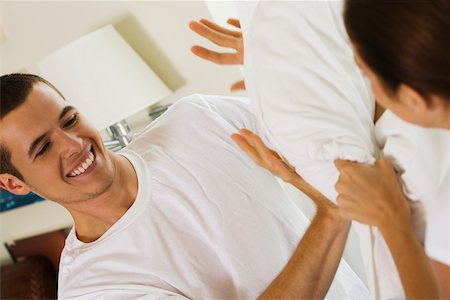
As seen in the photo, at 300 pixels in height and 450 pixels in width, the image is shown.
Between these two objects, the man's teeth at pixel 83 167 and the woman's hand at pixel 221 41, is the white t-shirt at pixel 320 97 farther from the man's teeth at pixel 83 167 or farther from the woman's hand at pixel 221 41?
the man's teeth at pixel 83 167

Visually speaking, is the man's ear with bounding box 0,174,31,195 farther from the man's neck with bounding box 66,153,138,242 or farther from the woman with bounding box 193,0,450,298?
the woman with bounding box 193,0,450,298

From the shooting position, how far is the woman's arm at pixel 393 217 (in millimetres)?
729

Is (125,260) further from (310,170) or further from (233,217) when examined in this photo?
(310,170)

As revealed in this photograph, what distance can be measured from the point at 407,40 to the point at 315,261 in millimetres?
550

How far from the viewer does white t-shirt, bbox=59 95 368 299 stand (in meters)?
1.15

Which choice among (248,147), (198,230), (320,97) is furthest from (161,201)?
(320,97)

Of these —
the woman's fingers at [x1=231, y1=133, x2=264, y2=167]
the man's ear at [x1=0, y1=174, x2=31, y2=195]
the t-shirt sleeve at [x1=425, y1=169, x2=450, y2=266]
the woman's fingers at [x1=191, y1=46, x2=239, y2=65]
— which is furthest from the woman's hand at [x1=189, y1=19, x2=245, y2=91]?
the man's ear at [x1=0, y1=174, x2=31, y2=195]

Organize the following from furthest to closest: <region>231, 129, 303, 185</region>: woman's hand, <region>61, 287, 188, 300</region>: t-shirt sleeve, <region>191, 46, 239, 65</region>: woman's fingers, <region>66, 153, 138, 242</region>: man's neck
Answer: <region>66, 153, 138, 242</region>: man's neck < <region>61, 287, 188, 300</region>: t-shirt sleeve < <region>191, 46, 239, 65</region>: woman's fingers < <region>231, 129, 303, 185</region>: woman's hand

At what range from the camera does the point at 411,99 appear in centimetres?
62

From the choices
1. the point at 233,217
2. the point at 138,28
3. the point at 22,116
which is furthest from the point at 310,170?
the point at 138,28

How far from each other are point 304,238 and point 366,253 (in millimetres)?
172

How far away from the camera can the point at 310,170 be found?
2.74 ft

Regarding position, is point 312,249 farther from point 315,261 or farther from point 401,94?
point 401,94

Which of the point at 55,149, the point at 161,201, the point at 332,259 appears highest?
the point at 55,149
